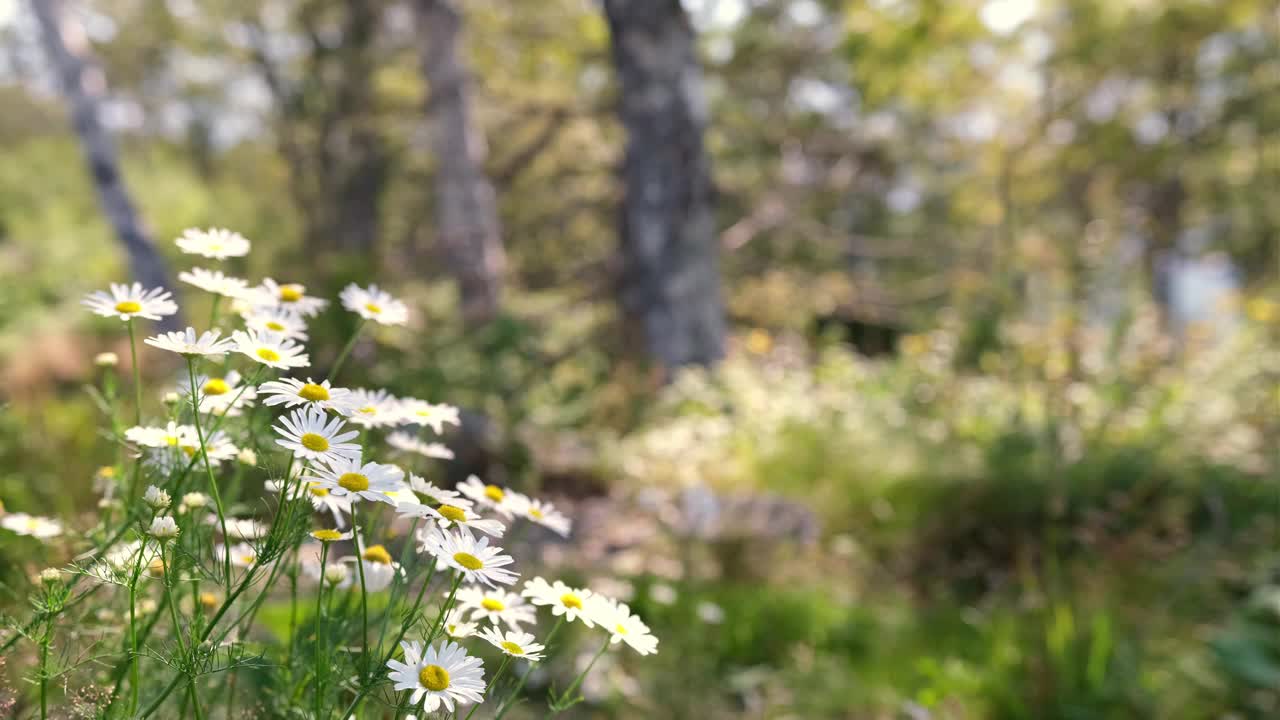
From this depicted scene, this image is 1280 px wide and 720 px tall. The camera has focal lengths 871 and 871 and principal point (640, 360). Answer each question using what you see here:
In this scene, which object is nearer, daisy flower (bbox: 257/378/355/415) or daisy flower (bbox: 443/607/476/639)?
daisy flower (bbox: 257/378/355/415)

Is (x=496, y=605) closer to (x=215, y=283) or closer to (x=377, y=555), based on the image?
Result: (x=377, y=555)

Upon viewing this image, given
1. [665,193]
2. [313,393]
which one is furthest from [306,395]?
[665,193]

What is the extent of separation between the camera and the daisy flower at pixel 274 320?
37.6 inches

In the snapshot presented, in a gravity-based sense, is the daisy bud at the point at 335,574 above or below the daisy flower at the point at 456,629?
above

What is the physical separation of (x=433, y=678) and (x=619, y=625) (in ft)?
0.69

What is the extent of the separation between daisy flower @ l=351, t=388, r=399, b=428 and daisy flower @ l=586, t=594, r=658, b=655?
0.30 m

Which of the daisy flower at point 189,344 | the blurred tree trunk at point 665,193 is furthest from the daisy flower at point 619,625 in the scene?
the blurred tree trunk at point 665,193

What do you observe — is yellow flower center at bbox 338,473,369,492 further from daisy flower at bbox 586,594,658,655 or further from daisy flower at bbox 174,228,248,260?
daisy flower at bbox 174,228,248,260

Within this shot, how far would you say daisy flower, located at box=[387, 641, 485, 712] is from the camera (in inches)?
29.4

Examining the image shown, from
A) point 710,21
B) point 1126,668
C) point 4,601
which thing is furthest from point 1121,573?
point 710,21

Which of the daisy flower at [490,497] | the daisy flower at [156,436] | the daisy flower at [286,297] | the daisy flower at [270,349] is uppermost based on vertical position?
the daisy flower at [286,297]

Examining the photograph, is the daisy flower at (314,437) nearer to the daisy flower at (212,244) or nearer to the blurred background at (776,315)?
the daisy flower at (212,244)

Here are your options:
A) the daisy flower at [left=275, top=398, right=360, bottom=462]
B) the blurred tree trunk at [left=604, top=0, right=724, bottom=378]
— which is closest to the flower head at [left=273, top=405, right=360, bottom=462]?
the daisy flower at [left=275, top=398, right=360, bottom=462]

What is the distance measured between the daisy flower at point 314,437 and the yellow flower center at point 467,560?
134 millimetres
